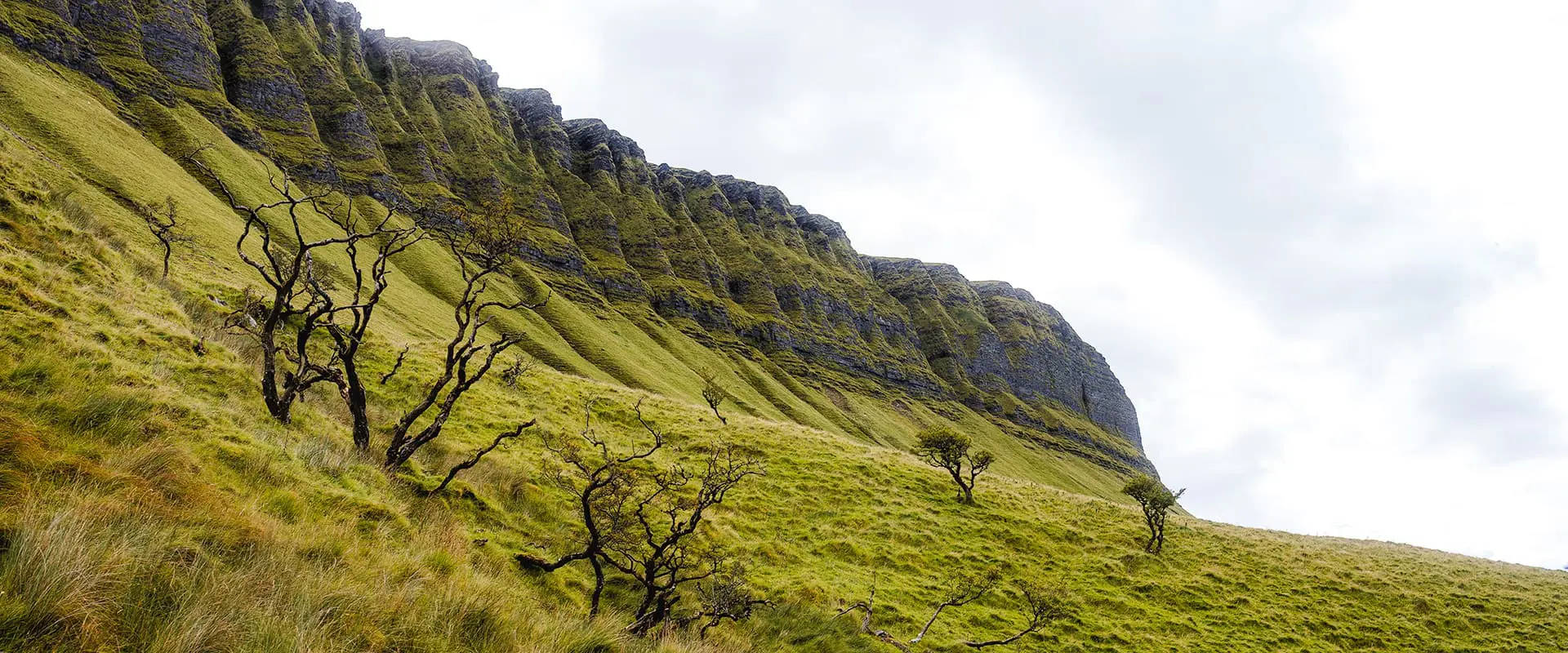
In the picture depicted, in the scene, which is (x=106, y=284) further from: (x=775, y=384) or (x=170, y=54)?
(x=170, y=54)

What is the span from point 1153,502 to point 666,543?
95.0ft

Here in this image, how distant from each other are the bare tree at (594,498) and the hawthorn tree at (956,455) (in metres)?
17.8

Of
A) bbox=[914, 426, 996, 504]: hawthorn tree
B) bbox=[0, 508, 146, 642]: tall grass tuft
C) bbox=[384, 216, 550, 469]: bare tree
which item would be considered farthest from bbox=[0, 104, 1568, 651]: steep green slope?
bbox=[914, 426, 996, 504]: hawthorn tree

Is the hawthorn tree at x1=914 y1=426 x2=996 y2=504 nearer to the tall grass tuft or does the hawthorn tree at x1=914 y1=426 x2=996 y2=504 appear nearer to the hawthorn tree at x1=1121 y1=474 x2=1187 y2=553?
the hawthorn tree at x1=1121 y1=474 x2=1187 y2=553

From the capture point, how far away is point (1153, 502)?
3042 cm

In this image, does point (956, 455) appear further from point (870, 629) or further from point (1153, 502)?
point (870, 629)

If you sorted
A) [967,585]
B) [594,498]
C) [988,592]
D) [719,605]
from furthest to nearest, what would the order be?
[988,592]
[967,585]
[594,498]
[719,605]

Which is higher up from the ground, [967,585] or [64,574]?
[64,574]

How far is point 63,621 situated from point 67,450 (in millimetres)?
3719

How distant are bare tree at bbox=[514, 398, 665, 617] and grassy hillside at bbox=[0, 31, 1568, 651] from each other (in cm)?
60

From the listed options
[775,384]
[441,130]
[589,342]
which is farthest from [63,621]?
[441,130]

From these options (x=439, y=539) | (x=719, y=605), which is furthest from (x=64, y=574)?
(x=719, y=605)

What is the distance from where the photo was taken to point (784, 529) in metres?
23.3

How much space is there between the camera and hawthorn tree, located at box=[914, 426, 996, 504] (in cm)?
3222
